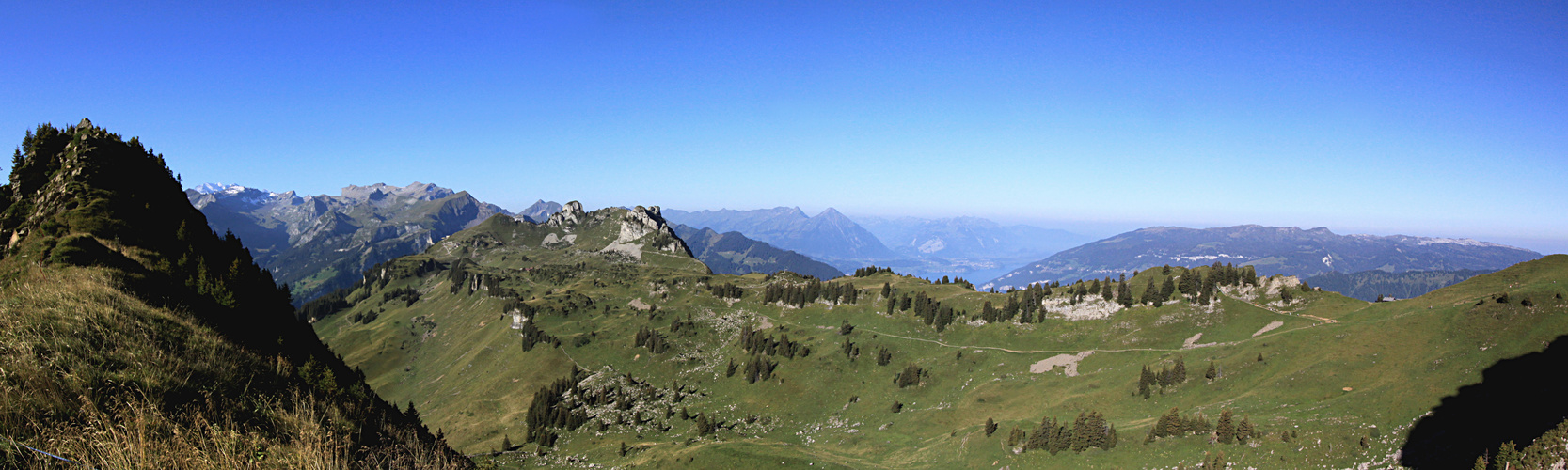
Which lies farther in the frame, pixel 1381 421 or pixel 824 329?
pixel 824 329

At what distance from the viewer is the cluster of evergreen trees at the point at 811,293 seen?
5915 inches

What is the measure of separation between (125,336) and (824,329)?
426 ft

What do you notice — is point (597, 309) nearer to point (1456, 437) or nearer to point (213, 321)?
point (213, 321)

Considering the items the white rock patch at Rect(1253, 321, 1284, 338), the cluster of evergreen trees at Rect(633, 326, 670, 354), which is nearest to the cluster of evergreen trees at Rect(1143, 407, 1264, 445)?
the white rock patch at Rect(1253, 321, 1284, 338)

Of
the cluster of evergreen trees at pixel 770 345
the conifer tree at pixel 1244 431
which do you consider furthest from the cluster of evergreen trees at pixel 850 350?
the conifer tree at pixel 1244 431

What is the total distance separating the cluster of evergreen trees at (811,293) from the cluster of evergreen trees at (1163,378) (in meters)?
76.7

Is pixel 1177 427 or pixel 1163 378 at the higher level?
pixel 1163 378

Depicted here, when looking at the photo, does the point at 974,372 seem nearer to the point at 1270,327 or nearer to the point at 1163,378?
the point at 1163,378

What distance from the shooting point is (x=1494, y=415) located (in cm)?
4434

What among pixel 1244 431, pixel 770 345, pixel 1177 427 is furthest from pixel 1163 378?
pixel 770 345

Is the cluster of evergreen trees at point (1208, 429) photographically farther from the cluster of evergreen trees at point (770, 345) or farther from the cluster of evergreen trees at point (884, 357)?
the cluster of evergreen trees at point (770, 345)

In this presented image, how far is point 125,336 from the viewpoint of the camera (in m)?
12.2

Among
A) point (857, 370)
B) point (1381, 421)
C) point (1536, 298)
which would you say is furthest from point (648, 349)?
point (1536, 298)

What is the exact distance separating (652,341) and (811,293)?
150ft
